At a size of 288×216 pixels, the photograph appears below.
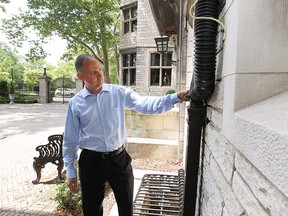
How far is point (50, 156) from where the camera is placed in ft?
15.1

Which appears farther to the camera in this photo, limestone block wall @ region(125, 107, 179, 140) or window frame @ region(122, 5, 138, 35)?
window frame @ region(122, 5, 138, 35)

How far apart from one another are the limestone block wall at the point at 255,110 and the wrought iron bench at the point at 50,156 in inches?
163

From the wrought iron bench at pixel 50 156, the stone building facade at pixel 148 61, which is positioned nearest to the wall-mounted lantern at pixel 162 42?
the stone building facade at pixel 148 61

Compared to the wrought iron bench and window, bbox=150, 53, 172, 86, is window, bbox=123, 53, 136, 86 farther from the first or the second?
the wrought iron bench

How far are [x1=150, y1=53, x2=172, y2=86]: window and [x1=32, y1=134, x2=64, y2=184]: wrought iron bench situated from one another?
6.11 m

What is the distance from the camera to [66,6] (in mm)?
12891

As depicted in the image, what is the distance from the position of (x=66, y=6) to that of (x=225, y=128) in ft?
46.2

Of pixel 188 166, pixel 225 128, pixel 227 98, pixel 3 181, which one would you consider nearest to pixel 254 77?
pixel 227 98

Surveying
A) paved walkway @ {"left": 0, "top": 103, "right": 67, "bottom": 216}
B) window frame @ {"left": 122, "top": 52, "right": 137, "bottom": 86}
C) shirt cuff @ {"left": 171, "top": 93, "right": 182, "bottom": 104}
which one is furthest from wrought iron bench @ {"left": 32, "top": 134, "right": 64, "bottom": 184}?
window frame @ {"left": 122, "top": 52, "right": 137, "bottom": 86}

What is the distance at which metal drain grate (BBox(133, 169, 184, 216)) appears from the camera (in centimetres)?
258

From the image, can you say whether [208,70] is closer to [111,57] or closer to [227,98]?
[227,98]

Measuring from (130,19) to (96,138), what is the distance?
10.4 metres

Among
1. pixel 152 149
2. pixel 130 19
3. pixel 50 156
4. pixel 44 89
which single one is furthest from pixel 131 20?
pixel 44 89

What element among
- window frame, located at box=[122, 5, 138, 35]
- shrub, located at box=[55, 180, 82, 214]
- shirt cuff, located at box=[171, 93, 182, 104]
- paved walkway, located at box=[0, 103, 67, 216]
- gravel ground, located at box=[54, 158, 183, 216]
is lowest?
paved walkway, located at box=[0, 103, 67, 216]
